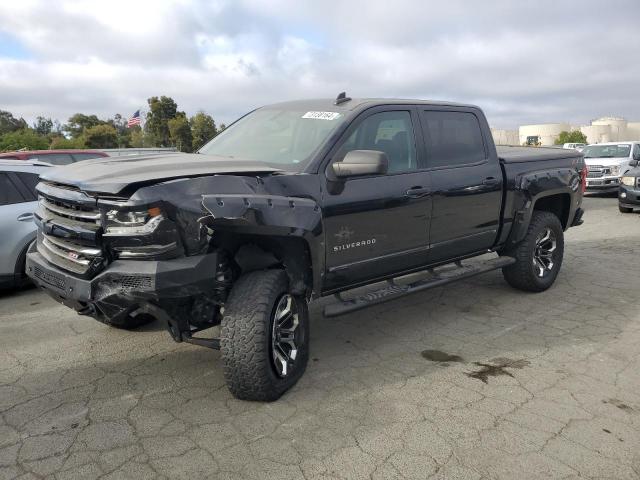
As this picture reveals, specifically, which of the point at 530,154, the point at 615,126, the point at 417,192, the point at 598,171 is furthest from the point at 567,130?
the point at 417,192

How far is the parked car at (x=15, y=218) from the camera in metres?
5.80

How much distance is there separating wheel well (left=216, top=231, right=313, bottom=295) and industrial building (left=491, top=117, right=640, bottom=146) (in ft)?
296

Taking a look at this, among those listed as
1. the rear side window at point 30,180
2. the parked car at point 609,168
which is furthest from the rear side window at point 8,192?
the parked car at point 609,168

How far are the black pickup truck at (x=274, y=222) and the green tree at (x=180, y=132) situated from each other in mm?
40912

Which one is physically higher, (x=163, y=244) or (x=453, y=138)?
(x=453, y=138)

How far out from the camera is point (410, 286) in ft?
14.6

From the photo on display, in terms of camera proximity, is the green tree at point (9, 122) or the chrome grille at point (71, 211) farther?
the green tree at point (9, 122)

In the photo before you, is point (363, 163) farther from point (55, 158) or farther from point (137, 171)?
point (55, 158)

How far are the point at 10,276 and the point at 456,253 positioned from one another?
4.73m

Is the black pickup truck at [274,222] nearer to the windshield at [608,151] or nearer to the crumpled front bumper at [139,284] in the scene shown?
the crumpled front bumper at [139,284]

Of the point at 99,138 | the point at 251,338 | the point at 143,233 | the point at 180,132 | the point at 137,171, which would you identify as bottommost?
the point at 251,338

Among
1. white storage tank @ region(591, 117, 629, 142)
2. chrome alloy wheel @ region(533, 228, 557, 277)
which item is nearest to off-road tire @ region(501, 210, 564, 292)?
chrome alloy wheel @ region(533, 228, 557, 277)

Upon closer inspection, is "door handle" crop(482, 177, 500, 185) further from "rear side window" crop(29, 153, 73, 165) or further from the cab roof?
"rear side window" crop(29, 153, 73, 165)

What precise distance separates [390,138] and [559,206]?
2.89 m
